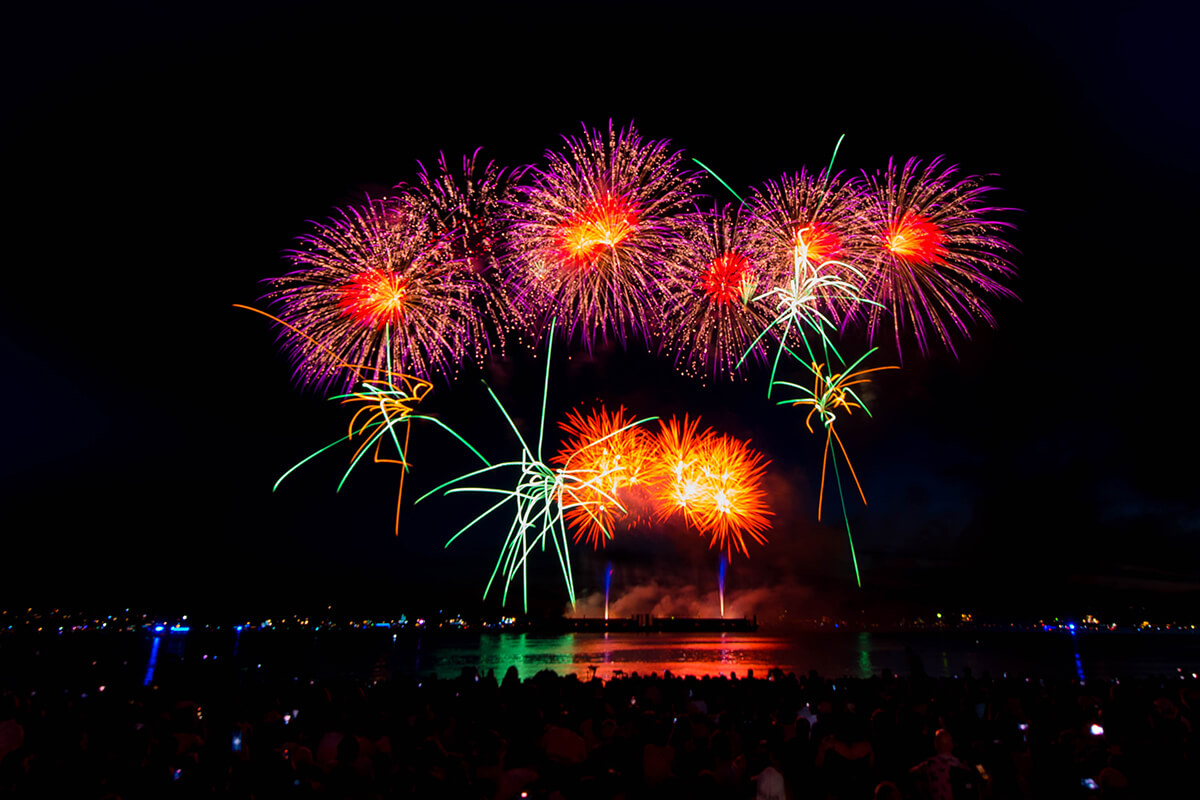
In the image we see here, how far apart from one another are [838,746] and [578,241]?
9648 mm

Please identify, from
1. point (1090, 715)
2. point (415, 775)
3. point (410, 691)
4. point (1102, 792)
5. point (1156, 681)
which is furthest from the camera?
point (1156, 681)

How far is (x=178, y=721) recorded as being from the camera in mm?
9586

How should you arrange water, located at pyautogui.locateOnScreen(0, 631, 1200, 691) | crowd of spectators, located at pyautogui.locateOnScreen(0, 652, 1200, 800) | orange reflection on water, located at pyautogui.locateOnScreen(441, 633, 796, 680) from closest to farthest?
crowd of spectators, located at pyautogui.locateOnScreen(0, 652, 1200, 800), water, located at pyautogui.locateOnScreen(0, 631, 1200, 691), orange reflection on water, located at pyautogui.locateOnScreen(441, 633, 796, 680)

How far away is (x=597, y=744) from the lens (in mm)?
7977

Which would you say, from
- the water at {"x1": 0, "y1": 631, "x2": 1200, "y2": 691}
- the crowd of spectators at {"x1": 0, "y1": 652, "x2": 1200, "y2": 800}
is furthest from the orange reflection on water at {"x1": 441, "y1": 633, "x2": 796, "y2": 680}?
the crowd of spectators at {"x1": 0, "y1": 652, "x2": 1200, "y2": 800}

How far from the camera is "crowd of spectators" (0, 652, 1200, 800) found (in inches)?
246

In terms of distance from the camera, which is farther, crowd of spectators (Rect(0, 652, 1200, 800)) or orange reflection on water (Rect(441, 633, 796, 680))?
orange reflection on water (Rect(441, 633, 796, 680))

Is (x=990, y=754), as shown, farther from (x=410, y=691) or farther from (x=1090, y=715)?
(x=410, y=691)

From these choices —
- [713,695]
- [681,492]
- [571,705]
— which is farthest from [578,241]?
[713,695]

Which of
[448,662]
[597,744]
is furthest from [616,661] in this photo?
[597,744]

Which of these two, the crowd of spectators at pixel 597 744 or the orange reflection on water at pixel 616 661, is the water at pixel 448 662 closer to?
the orange reflection on water at pixel 616 661

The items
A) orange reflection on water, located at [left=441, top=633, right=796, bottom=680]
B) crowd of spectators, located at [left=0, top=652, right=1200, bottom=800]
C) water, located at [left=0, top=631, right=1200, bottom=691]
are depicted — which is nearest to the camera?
crowd of spectators, located at [left=0, top=652, right=1200, bottom=800]

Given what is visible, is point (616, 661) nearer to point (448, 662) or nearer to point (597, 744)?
point (448, 662)

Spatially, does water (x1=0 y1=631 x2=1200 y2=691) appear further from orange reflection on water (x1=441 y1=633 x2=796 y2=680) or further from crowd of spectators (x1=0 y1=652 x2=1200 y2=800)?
crowd of spectators (x1=0 y1=652 x2=1200 y2=800)
